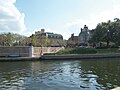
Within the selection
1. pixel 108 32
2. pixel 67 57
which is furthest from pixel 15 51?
pixel 108 32

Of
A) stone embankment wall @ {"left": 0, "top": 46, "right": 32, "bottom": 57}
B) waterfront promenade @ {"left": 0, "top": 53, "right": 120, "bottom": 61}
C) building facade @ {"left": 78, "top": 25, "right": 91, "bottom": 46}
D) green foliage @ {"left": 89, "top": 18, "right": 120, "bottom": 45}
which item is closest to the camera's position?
waterfront promenade @ {"left": 0, "top": 53, "right": 120, "bottom": 61}

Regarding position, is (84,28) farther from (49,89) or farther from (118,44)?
(49,89)

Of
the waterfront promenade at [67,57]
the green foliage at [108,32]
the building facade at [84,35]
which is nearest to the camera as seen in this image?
the waterfront promenade at [67,57]

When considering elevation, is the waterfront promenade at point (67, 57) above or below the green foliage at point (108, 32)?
below

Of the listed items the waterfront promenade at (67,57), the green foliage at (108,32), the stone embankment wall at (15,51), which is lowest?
the waterfront promenade at (67,57)

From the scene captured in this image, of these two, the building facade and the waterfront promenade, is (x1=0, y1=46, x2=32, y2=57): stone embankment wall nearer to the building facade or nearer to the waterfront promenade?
the waterfront promenade

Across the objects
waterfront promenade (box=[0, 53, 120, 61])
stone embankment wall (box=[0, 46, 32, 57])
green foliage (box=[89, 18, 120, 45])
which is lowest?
waterfront promenade (box=[0, 53, 120, 61])

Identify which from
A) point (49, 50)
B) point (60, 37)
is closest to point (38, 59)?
point (49, 50)

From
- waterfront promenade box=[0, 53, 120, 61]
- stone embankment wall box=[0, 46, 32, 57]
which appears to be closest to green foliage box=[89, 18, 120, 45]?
waterfront promenade box=[0, 53, 120, 61]

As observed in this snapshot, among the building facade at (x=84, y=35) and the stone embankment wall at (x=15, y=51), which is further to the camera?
the building facade at (x=84, y=35)

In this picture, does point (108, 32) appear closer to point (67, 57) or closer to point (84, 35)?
point (67, 57)

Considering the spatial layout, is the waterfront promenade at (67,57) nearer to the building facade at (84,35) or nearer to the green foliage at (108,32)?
the green foliage at (108,32)

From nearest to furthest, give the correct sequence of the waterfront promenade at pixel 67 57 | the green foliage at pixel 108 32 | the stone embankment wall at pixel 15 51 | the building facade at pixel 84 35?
the waterfront promenade at pixel 67 57, the stone embankment wall at pixel 15 51, the green foliage at pixel 108 32, the building facade at pixel 84 35

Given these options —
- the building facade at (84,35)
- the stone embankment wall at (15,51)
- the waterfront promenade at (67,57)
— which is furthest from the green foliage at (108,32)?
the building facade at (84,35)
